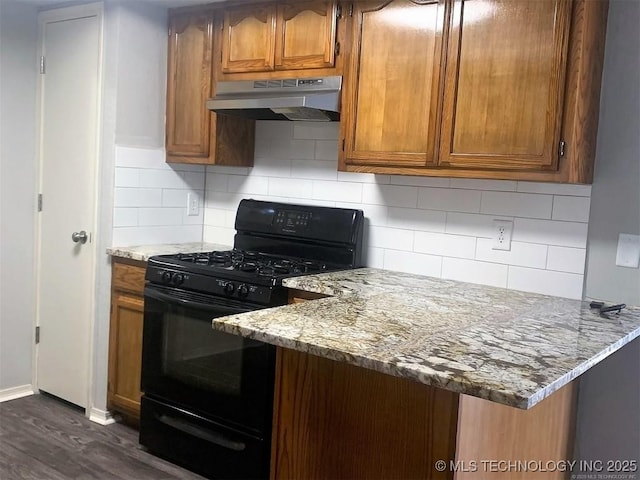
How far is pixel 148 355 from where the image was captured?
291 cm

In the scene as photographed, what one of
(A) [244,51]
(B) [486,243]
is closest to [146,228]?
(A) [244,51]

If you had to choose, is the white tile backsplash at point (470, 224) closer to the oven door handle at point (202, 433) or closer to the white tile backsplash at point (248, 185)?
the white tile backsplash at point (248, 185)

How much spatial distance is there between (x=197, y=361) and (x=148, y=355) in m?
0.32

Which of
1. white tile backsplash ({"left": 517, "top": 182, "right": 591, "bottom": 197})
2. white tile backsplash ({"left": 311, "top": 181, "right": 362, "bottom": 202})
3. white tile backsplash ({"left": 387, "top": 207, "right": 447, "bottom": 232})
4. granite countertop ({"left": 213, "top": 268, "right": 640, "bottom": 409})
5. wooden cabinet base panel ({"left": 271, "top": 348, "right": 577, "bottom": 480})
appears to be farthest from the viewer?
white tile backsplash ({"left": 311, "top": 181, "right": 362, "bottom": 202})

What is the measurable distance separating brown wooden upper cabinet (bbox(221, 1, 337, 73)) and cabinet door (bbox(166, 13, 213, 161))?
131mm

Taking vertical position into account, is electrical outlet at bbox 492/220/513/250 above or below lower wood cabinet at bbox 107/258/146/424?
above

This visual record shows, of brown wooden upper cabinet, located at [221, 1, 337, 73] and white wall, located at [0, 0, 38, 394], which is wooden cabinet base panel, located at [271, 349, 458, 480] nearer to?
brown wooden upper cabinet, located at [221, 1, 337, 73]

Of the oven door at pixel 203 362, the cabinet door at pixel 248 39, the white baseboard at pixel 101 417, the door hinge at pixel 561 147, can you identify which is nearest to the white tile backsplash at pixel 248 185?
the cabinet door at pixel 248 39

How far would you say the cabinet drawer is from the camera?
3.04 m

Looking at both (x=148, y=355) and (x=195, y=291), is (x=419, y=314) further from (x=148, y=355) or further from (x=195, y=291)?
(x=148, y=355)

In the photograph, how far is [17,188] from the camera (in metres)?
3.38

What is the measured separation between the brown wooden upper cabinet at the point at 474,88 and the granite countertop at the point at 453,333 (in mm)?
477

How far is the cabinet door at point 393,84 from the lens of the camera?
2430 millimetres

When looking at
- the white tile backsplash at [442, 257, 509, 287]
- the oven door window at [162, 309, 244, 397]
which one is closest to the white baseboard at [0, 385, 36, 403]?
the oven door window at [162, 309, 244, 397]
